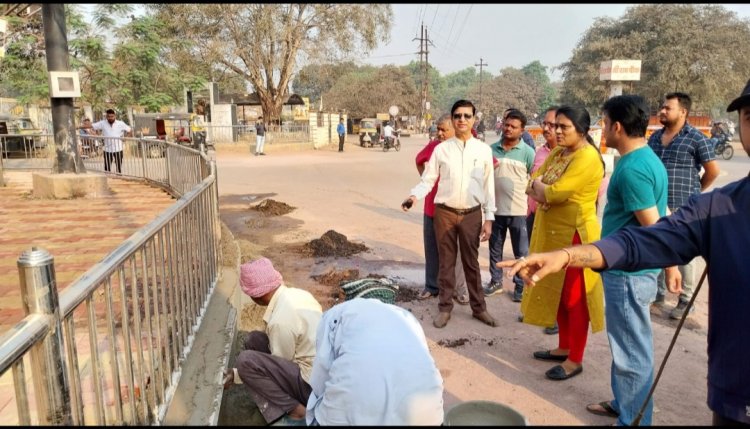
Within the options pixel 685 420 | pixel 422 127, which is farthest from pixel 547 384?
pixel 422 127

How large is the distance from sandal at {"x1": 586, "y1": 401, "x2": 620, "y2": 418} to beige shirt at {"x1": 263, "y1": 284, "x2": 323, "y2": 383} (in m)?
1.67

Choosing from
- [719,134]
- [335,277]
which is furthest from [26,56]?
[719,134]

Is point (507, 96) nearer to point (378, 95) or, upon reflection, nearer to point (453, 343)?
point (378, 95)

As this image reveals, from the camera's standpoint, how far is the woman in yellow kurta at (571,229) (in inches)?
135

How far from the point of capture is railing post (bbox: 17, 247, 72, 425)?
144 cm

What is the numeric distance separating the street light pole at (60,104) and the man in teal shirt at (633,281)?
7.56 meters

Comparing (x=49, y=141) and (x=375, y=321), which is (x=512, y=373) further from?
(x=49, y=141)

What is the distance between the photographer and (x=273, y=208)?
31.4ft

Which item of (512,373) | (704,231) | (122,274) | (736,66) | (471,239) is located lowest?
(512,373)

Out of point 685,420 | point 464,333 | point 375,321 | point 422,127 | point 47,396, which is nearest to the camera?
point 47,396

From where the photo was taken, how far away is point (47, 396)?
4.98 feet

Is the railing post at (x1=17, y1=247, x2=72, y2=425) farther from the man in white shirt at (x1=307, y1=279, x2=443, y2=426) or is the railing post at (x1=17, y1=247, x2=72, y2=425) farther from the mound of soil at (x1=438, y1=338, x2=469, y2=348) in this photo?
the mound of soil at (x1=438, y1=338, x2=469, y2=348)

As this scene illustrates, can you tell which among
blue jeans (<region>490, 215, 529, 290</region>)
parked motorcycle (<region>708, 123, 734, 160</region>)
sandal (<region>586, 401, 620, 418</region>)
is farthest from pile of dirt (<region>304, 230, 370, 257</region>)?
parked motorcycle (<region>708, 123, 734, 160</region>)

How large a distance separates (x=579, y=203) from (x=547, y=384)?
3.93 feet
